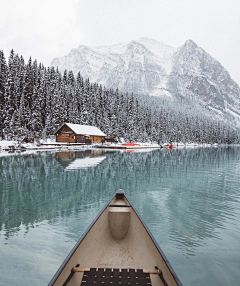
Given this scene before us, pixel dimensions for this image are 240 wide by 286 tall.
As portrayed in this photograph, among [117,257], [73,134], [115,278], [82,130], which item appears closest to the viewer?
[115,278]

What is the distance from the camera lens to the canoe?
3664 millimetres

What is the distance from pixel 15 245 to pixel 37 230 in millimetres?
1101

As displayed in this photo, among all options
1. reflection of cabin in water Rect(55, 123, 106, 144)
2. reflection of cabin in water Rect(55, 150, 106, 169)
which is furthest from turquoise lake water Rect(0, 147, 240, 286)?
reflection of cabin in water Rect(55, 123, 106, 144)

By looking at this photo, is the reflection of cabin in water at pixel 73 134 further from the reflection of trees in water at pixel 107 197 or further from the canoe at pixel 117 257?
the canoe at pixel 117 257

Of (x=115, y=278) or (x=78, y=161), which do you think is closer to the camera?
(x=115, y=278)

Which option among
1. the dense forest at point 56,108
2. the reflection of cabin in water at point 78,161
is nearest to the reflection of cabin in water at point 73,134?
the dense forest at point 56,108

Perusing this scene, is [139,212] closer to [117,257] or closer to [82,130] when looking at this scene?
[117,257]

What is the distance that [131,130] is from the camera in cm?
7756

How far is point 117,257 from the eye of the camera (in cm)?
491

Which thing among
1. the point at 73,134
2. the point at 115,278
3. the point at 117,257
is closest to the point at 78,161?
the point at 117,257

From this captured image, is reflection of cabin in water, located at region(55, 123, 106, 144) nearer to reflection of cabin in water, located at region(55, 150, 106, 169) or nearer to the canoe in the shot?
reflection of cabin in water, located at region(55, 150, 106, 169)

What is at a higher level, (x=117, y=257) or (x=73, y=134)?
(x=73, y=134)

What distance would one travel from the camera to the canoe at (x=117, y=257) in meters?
3.66

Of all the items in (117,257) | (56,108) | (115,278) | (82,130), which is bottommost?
(117,257)
